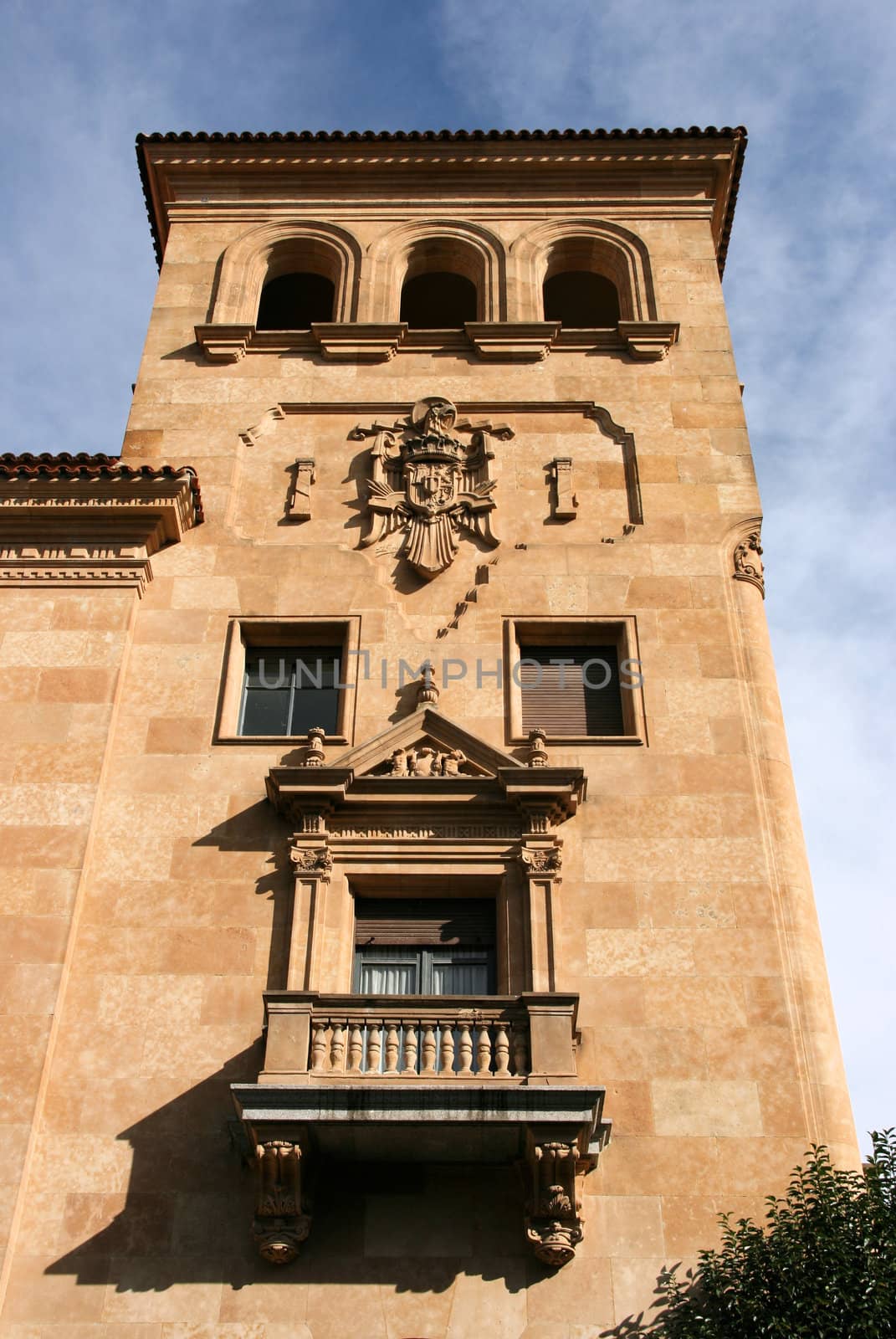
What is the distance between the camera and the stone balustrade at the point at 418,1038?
14.9 metres

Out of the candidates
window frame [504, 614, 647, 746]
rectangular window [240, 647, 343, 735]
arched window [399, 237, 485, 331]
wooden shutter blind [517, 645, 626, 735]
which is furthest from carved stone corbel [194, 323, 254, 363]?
wooden shutter blind [517, 645, 626, 735]

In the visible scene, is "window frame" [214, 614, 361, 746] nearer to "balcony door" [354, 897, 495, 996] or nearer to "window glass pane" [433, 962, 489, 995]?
"balcony door" [354, 897, 495, 996]

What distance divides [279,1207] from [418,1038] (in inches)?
85.0

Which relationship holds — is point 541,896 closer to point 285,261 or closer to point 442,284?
point 285,261

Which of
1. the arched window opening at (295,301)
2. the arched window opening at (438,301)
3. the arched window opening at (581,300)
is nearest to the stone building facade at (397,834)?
the arched window opening at (581,300)

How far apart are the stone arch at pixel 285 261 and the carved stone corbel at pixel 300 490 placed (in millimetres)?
4174

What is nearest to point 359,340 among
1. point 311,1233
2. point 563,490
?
point 563,490

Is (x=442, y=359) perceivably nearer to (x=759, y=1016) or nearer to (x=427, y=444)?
(x=427, y=444)

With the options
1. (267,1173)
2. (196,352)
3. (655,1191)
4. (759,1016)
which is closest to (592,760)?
(759,1016)

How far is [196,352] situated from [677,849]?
40.3ft

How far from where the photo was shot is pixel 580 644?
20.4m

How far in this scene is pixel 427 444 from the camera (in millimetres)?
22391

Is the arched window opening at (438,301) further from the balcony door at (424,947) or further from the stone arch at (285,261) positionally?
the balcony door at (424,947)

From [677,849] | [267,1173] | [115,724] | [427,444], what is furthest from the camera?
[427,444]
